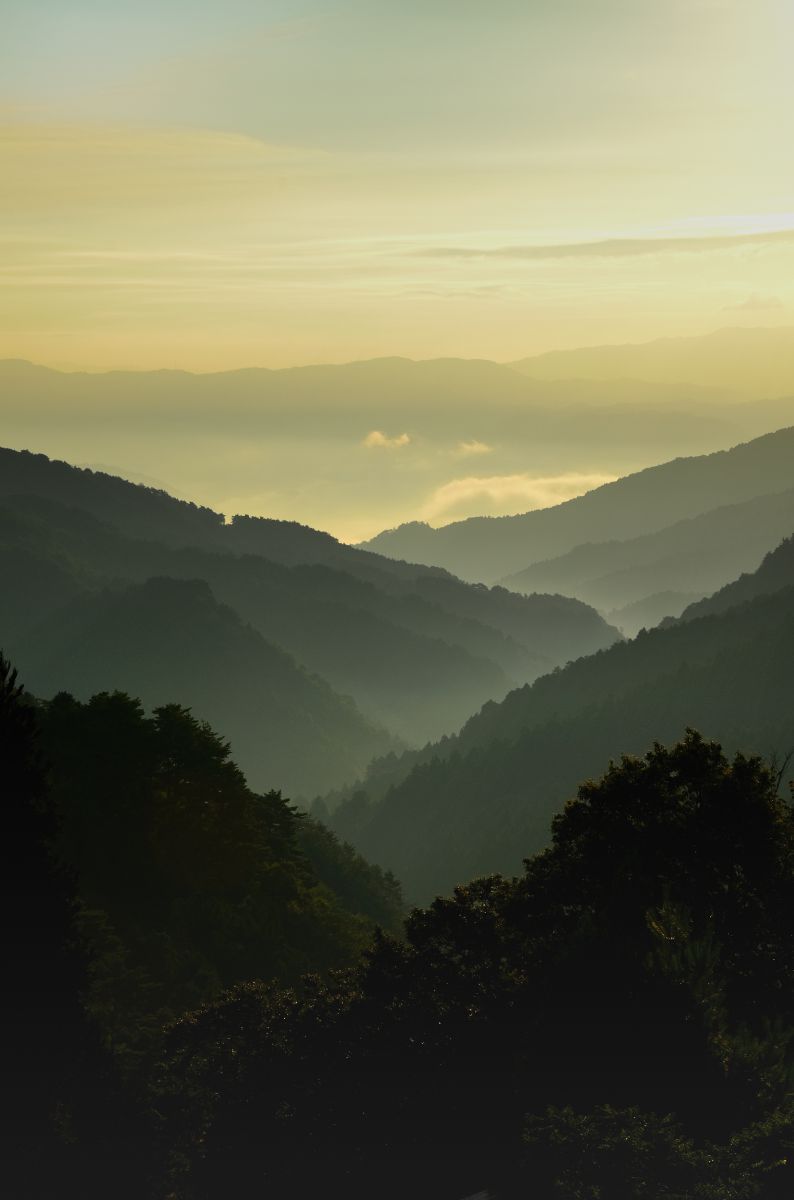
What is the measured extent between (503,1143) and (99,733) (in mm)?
38654

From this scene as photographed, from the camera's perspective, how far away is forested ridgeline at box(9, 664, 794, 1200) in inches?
1946

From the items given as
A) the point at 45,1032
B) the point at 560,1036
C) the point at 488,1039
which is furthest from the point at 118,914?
the point at 560,1036

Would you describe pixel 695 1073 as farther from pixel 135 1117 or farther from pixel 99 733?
pixel 99 733

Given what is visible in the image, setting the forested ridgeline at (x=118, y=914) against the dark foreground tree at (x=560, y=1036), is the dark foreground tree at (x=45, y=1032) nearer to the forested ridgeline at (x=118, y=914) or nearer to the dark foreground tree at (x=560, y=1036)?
the forested ridgeline at (x=118, y=914)

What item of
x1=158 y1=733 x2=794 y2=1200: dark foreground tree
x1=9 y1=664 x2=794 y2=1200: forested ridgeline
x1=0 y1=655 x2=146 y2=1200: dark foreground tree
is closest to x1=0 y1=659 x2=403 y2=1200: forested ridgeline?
x1=0 y1=655 x2=146 y2=1200: dark foreground tree

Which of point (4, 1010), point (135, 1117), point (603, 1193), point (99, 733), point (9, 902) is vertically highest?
point (99, 733)

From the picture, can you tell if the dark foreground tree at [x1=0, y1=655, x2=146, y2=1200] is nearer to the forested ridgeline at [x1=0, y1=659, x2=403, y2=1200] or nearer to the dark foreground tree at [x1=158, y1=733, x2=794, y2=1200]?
the forested ridgeline at [x1=0, y1=659, x2=403, y2=1200]

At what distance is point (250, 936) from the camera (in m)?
83.8

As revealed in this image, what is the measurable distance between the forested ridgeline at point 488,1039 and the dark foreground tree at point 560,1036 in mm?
97

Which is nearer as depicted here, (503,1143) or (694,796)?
(503,1143)

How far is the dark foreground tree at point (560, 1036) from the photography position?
159 feet

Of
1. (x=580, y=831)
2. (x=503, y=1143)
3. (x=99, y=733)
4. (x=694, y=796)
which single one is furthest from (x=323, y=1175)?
(x=99, y=733)

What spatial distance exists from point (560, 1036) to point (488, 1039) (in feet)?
12.0

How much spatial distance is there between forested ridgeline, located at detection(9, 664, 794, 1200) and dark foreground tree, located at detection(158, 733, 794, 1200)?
0.10m
